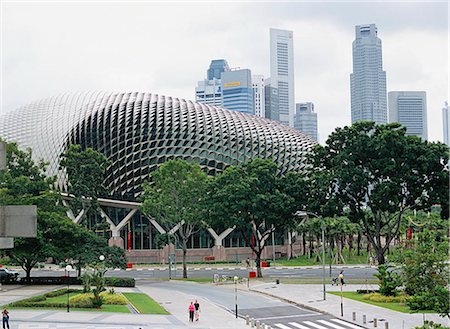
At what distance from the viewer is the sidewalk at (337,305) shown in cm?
4525

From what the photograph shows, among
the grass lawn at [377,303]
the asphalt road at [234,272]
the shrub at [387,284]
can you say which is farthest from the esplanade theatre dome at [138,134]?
the shrub at [387,284]

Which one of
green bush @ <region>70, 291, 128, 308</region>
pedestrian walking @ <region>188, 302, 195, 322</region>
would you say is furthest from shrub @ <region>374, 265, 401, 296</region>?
green bush @ <region>70, 291, 128, 308</region>

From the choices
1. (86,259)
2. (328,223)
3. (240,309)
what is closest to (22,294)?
(86,259)

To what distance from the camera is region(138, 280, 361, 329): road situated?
4594 cm

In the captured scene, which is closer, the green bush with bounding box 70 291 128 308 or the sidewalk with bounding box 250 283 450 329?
the sidewalk with bounding box 250 283 450 329

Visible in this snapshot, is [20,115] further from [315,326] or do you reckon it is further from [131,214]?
[315,326]

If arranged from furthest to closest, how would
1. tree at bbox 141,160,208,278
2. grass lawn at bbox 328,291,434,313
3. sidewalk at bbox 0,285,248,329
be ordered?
tree at bbox 141,160,208,278 → grass lawn at bbox 328,291,434,313 → sidewalk at bbox 0,285,248,329

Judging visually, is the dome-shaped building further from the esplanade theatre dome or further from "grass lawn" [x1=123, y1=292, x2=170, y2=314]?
"grass lawn" [x1=123, y1=292, x2=170, y2=314]

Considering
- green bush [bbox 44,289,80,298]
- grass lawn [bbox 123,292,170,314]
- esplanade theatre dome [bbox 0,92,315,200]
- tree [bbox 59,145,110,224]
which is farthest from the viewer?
esplanade theatre dome [bbox 0,92,315,200]

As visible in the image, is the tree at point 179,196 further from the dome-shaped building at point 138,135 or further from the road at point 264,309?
the dome-shaped building at point 138,135

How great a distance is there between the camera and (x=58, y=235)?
71875 mm

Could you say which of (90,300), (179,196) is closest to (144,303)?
(90,300)

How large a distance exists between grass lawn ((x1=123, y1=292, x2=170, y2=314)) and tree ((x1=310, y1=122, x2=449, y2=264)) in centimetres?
2362

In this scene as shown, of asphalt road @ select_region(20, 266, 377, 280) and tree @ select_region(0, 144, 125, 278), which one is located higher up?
tree @ select_region(0, 144, 125, 278)
